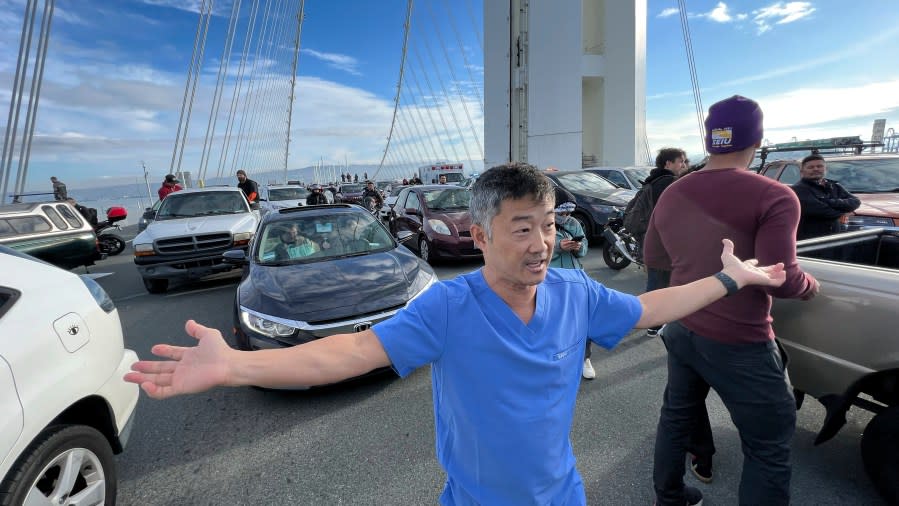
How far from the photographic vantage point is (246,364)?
3.30 ft

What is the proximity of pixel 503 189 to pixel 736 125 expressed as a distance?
3.82 feet

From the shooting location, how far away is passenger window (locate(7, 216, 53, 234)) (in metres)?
6.89

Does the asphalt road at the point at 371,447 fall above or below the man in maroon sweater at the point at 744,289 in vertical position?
below

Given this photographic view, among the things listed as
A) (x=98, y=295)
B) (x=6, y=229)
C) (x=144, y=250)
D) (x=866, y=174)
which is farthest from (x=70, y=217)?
(x=866, y=174)

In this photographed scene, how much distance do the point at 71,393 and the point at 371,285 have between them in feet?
6.85

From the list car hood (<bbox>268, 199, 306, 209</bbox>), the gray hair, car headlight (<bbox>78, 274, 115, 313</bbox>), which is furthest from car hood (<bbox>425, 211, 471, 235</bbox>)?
car hood (<bbox>268, 199, 306, 209</bbox>)

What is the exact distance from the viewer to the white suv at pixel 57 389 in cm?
165

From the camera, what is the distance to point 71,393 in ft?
6.23

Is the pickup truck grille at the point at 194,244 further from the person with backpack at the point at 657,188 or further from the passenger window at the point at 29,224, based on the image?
the person with backpack at the point at 657,188

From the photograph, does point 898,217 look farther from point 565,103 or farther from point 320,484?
point 565,103

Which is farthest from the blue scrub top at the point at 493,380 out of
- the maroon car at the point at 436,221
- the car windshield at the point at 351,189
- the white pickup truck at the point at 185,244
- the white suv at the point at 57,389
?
→ the car windshield at the point at 351,189

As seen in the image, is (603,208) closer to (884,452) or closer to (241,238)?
(241,238)

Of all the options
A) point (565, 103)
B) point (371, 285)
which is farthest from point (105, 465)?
point (565, 103)

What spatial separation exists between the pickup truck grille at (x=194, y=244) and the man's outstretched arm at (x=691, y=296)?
7.14 meters
